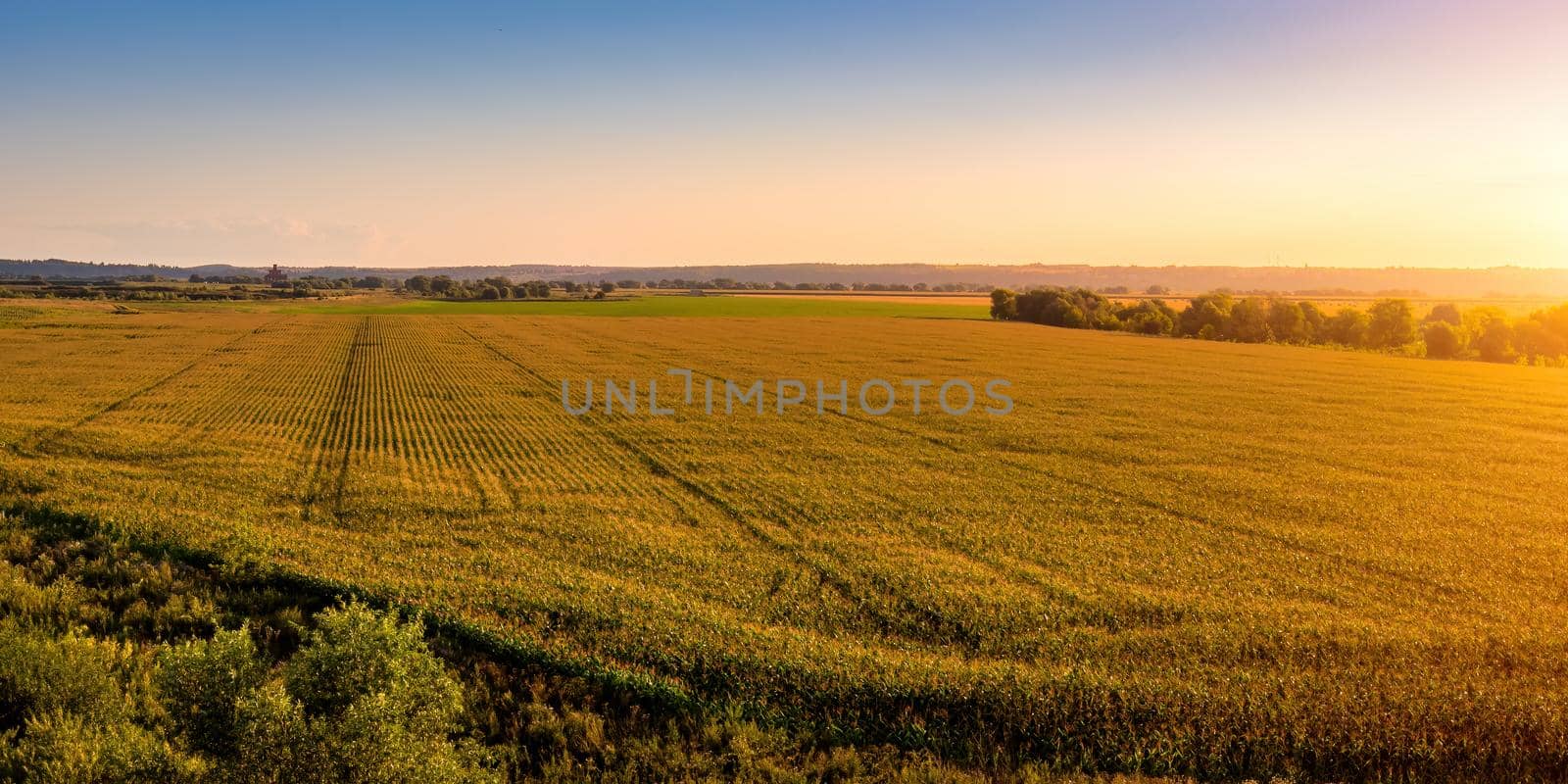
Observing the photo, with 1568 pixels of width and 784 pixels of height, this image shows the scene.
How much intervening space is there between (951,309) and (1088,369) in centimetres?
9331

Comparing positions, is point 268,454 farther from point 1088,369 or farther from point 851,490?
point 1088,369

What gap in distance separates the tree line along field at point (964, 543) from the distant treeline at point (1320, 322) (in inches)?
2062

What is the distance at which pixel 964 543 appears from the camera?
21.7 m

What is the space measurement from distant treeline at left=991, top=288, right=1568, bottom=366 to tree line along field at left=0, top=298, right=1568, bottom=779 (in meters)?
52.4

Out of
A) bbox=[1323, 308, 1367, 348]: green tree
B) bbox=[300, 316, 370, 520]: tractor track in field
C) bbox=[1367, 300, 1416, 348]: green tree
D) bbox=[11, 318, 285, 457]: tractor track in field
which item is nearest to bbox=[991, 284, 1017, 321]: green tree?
bbox=[1323, 308, 1367, 348]: green tree

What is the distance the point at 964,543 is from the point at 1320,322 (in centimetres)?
→ 11400

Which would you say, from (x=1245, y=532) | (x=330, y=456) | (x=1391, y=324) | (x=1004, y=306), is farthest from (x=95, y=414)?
(x=1391, y=324)

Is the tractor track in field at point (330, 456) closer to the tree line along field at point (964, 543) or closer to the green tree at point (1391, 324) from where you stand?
the tree line along field at point (964, 543)

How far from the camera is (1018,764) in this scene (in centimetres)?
1207

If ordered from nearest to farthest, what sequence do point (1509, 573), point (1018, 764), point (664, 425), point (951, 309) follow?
point (1018, 764) < point (1509, 573) < point (664, 425) < point (951, 309)

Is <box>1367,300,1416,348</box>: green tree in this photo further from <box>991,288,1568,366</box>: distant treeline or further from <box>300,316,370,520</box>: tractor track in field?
<box>300,316,370,520</box>: tractor track in field

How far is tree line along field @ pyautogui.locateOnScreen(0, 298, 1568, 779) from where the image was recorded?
13109 mm

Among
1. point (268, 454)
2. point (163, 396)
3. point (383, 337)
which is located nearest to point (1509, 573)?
point (268, 454)

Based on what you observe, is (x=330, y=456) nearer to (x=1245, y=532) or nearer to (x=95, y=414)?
(x=95, y=414)
